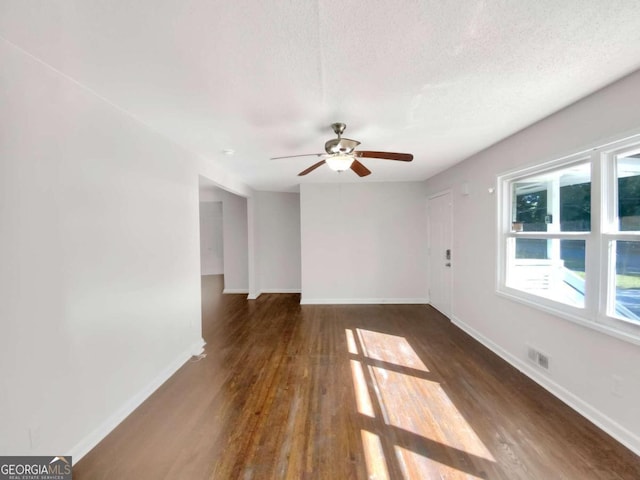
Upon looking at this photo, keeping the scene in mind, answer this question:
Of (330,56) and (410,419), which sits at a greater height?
(330,56)

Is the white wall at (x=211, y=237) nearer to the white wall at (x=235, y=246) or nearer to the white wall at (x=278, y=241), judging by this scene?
the white wall at (x=235, y=246)

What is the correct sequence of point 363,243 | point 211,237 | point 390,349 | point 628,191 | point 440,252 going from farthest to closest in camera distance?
point 211,237 < point 363,243 < point 440,252 < point 390,349 < point 628,191

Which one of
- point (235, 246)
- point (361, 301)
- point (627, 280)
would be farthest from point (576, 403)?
point (235, 246)

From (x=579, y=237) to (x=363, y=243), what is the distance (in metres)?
3.42

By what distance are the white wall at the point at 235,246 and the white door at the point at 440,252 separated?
168 inches

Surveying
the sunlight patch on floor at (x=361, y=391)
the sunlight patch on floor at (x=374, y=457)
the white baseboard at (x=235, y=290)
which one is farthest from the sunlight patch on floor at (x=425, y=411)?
the white baseboard at (x=235, y=290)

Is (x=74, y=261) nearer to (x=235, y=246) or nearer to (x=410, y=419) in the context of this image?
(x=410, y=419)

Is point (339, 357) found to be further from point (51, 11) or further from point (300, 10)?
point (51, 11)

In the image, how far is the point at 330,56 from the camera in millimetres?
1446

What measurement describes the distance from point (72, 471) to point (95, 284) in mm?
1113

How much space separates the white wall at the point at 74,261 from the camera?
1.37 meters

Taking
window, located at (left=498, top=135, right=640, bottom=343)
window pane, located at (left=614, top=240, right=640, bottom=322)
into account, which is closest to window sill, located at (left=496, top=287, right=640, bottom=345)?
window, located at (left=498, top=135, right=640, bottom=343)

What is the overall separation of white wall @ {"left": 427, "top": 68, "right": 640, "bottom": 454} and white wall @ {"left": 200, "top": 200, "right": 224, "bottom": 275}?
7.59 metres

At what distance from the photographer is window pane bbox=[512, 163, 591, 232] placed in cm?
217
